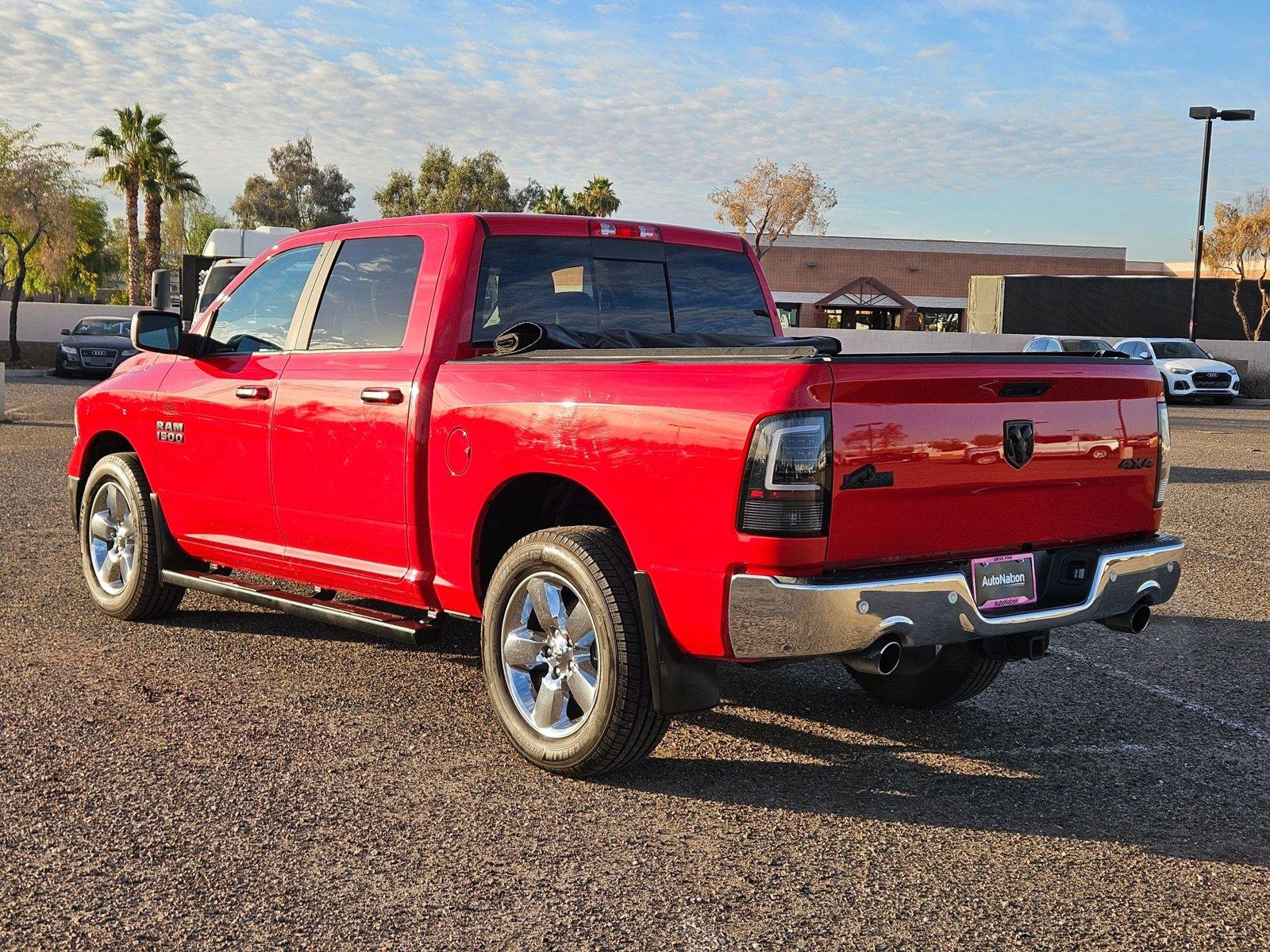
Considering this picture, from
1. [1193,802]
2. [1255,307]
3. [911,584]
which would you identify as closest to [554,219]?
[911,584]

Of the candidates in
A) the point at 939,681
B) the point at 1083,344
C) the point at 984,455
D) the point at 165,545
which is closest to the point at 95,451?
the point at 165,545

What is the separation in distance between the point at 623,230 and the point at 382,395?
4.35 ft

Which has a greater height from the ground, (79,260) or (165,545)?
(79,260)

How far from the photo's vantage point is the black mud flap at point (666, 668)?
4375 millimetres

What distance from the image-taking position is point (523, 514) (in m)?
5.26

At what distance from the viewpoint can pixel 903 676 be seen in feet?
18.6

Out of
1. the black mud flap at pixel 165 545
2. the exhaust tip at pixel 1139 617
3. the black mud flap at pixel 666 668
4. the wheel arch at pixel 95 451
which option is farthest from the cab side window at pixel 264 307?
the exhaust tip at pixel 1139 617

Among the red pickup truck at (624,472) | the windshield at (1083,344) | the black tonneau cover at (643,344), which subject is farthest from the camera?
the windshield at (1083,344)

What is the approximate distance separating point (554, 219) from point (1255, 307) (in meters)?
50.2

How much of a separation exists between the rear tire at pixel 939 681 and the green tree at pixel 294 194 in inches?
3301

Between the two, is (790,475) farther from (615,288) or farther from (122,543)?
(122,543)

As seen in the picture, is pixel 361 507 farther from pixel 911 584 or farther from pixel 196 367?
pixel 911 584

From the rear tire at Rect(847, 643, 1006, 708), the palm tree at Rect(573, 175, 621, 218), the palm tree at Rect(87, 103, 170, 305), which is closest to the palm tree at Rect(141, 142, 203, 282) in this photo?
the palm tree at Rect(87, 103, 170, 305)

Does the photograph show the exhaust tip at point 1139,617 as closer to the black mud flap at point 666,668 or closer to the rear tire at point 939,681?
the rear tire at point 939,681
